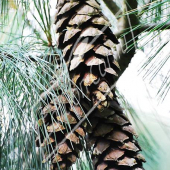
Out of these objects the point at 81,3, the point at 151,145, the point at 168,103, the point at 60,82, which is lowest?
the point at 151,145

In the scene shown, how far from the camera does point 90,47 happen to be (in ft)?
1.48

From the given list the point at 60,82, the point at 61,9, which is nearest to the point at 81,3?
the point at 61,9

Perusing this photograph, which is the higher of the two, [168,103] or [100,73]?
[100,73]

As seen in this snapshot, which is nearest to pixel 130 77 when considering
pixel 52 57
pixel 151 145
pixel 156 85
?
pixel 156 85

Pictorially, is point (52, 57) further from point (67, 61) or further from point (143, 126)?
point (143, 126)

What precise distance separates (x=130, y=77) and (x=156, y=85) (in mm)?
86

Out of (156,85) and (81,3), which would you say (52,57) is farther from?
(156,85)

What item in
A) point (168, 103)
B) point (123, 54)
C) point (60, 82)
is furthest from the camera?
point (168, 103)

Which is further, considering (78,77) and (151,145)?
(151,145)

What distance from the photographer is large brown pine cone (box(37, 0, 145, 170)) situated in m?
0.45

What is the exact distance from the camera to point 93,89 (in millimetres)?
448

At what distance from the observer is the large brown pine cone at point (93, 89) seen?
449 millimetres

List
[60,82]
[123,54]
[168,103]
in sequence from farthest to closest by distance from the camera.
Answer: [168,103] < [123,54] < [60,82]

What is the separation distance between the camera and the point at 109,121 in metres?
0.48
